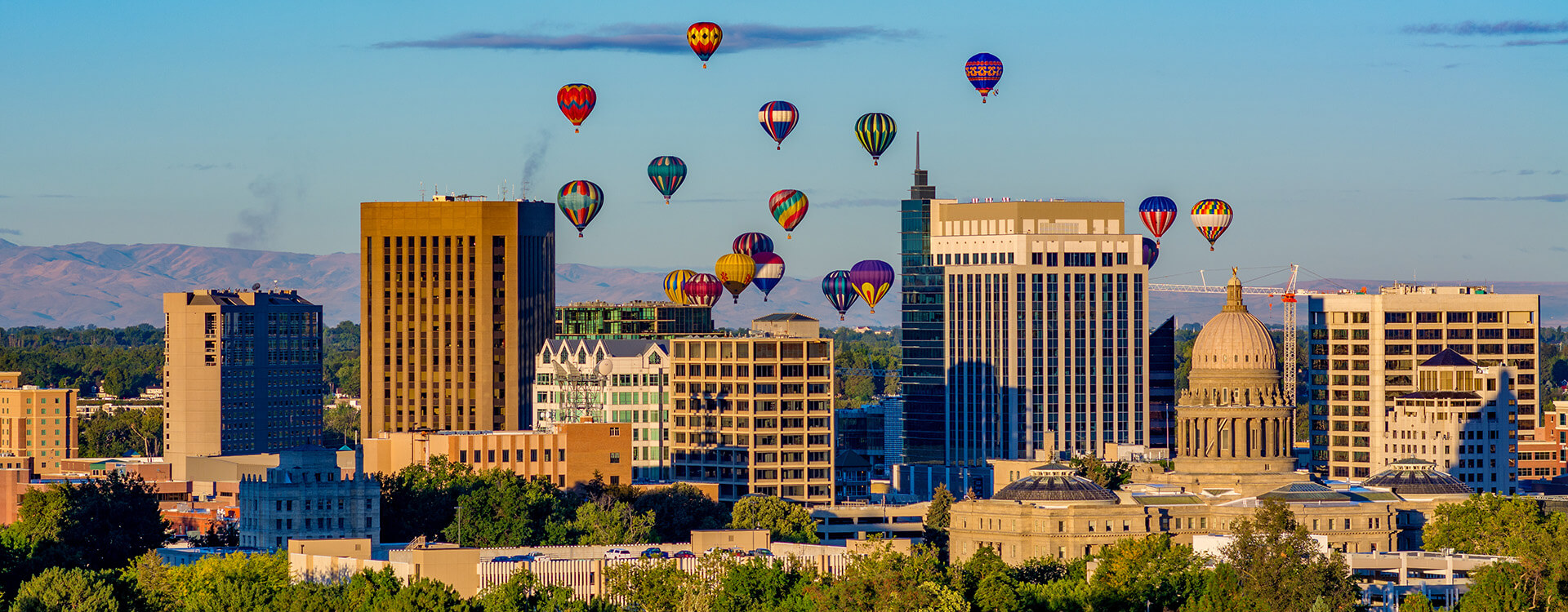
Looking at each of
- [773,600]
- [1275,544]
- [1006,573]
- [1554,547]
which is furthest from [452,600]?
[1554,547]

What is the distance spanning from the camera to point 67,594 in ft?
599

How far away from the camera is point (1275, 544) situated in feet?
639

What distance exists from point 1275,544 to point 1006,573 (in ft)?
60.0

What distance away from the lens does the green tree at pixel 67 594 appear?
178750 millimetres

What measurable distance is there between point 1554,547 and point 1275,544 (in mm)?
20446

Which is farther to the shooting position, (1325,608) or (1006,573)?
(1006,573)

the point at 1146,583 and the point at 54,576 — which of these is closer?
the point at 54,576

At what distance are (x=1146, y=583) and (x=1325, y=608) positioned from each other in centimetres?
2170

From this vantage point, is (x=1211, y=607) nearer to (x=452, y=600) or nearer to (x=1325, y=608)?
(x=1325, y=608)

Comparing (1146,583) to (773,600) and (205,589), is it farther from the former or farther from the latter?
(205,589)

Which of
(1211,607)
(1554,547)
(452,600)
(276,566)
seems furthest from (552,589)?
(1554,547)

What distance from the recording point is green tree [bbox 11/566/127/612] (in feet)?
586

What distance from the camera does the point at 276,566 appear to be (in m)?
199

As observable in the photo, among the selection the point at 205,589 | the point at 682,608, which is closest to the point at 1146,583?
the point at 682,608
